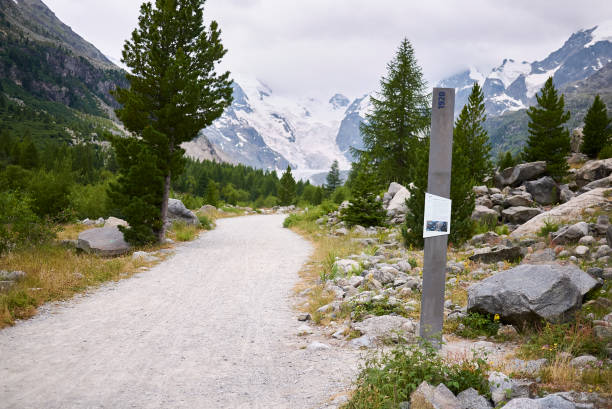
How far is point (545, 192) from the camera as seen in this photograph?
18281 millimetres

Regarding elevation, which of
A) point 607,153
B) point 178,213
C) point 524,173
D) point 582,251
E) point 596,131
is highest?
point 596,131

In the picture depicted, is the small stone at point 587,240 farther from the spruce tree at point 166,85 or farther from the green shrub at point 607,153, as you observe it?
the green shrub at point 607,153

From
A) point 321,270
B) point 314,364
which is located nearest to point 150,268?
point 321,270

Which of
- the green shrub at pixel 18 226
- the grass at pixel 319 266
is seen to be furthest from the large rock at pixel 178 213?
the green shrub at pixel 18 226

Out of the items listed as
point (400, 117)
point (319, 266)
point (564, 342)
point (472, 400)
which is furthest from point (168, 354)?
point (400, 117)

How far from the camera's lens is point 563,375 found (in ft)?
12.0

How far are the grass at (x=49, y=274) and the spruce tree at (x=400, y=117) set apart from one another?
20768 millimetres

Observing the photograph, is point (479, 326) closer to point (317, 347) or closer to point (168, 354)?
point (317, 347)

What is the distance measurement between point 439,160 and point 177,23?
1458 centimetres

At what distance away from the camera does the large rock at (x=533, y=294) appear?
5227mm

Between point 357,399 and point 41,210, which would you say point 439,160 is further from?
point 41,210

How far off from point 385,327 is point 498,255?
506cm

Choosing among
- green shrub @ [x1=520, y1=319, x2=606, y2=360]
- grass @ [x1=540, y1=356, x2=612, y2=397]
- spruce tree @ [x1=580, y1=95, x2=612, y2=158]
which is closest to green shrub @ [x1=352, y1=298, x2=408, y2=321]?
green shrub @ [x1=520, y1=319, x2=606, y2=360]

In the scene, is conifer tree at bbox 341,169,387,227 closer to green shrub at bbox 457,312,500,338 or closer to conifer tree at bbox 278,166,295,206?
green shrub at bbox 457,312,500,338
